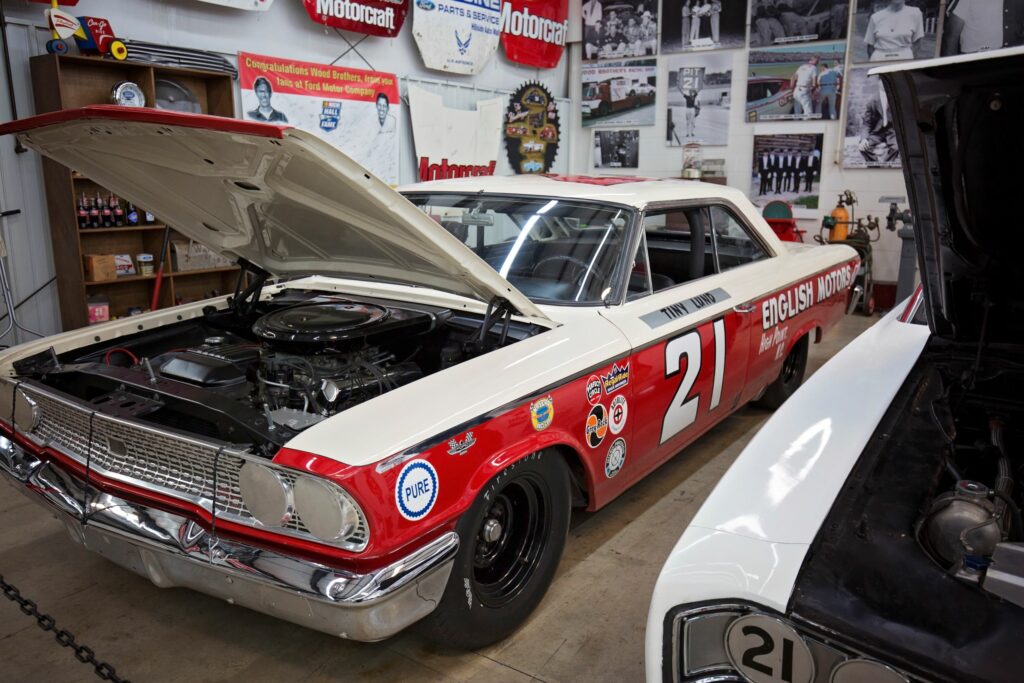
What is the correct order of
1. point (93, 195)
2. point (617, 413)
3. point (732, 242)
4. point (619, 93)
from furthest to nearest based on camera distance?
point (619, 93)
point (93, 195)
point (732, 242)
point (617, 413)

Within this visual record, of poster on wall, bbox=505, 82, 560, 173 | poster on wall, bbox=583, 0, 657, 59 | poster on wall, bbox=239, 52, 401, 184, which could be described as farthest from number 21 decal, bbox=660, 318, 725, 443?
poster on wall, bbox=583, 0, 657, 59

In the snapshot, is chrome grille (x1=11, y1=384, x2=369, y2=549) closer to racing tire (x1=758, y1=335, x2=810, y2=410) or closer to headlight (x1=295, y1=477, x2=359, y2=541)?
headlight (x1=295, y1=477, x2=359, y2=541)

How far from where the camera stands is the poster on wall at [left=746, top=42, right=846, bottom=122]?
26.2 ft

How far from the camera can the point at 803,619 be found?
1.10 m

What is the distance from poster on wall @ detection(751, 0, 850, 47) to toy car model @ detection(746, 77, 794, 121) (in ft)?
1.36

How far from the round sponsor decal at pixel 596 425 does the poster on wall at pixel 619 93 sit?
7662 mm

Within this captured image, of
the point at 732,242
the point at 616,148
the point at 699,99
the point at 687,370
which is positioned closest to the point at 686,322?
the point at 687,370

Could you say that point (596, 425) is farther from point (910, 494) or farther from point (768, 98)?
point (768, 98)

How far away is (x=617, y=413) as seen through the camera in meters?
2.57

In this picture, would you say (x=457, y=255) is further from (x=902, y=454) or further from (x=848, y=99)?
(x=848, y=99)

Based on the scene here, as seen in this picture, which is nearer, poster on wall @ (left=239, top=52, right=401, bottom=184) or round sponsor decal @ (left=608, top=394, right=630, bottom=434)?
round sponsor decal @ (left=608, top=394, right=630, bottom=434)

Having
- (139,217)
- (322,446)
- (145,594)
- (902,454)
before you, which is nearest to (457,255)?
(322,446)

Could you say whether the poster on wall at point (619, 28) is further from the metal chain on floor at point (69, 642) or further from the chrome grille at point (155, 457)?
the metal chain on floor at point (69, 642)

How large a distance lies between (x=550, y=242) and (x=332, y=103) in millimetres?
4393
